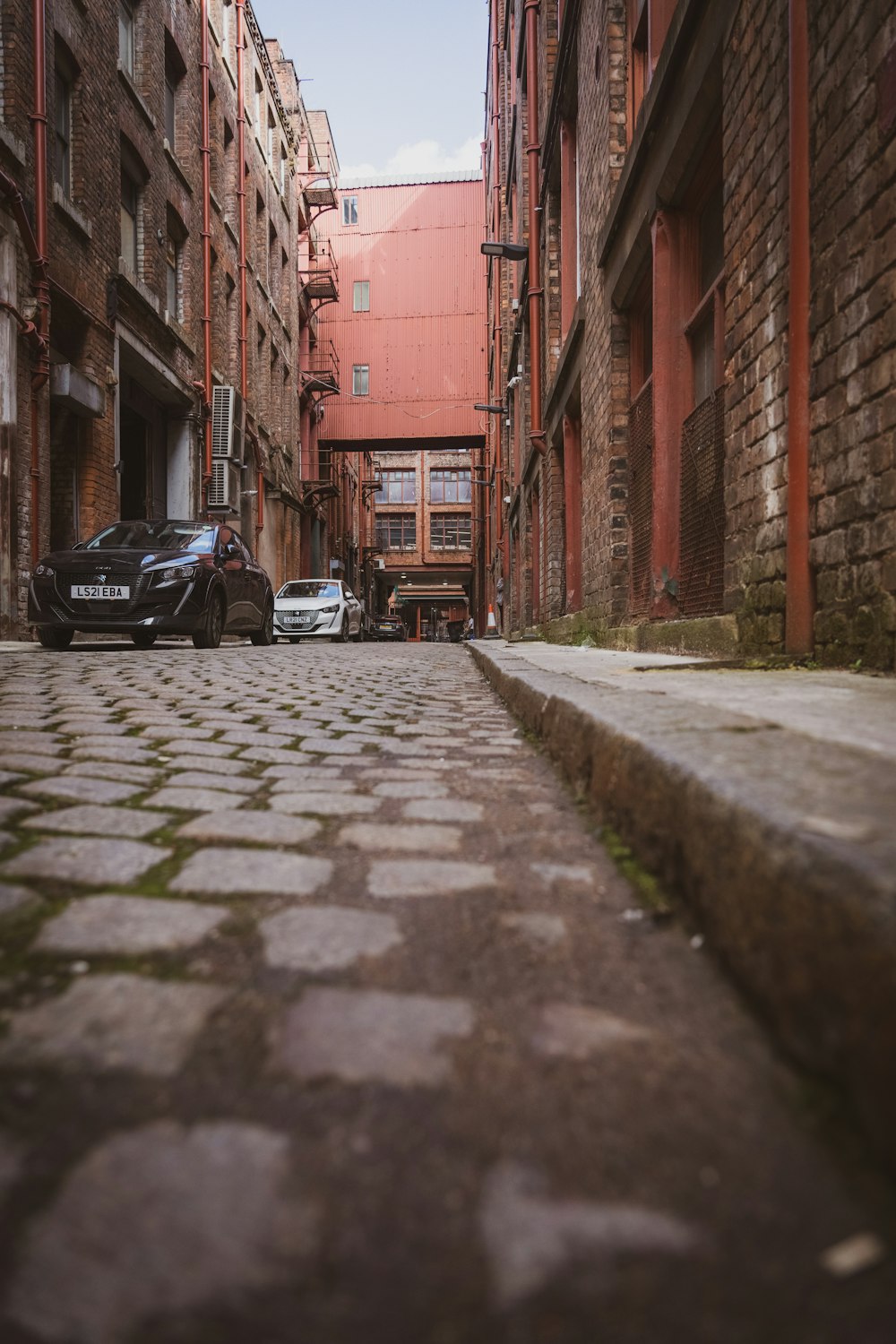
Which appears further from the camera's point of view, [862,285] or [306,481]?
[306,481]

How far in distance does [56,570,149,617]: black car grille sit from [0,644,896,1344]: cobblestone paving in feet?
22.6

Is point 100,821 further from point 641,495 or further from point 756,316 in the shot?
point 641,495

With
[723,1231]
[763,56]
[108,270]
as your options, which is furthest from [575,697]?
[108,270]

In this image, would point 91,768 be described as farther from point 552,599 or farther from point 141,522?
point 552,599

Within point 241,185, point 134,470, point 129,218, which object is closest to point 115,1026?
point 129,218

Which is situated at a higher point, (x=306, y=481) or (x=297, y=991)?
(x=306, y=481)

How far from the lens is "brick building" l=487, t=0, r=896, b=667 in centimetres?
313

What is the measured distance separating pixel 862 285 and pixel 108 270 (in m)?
11.3

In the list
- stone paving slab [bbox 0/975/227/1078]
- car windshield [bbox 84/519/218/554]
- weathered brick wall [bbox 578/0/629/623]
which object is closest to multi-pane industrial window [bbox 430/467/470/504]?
weathered brick wall [bbox 578/0/629/623]

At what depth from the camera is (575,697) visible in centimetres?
245

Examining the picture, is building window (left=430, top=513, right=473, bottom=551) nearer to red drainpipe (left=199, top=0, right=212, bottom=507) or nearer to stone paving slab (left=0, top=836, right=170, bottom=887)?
red drainpipe (left=199, top=0, right=212, bottom=507)

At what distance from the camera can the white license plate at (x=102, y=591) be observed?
7898mm

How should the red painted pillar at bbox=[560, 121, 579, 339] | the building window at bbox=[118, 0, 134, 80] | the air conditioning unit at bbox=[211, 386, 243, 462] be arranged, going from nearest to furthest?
the red painted pillar at bbox=[560, 121, 579, 339] → the building window at bbox=[118, 0, 134, 80] → the air conditioning unit at bbox=[211, 386, 243, 462]

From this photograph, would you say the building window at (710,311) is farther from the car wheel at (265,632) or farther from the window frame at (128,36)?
the window frame at (128,36)
